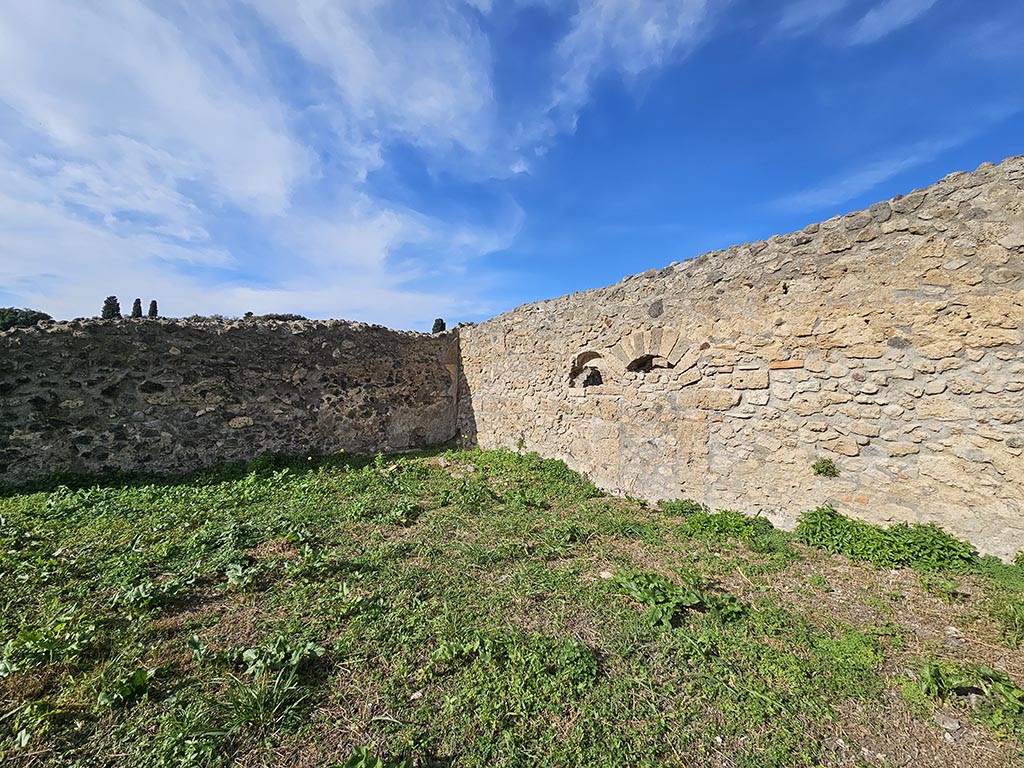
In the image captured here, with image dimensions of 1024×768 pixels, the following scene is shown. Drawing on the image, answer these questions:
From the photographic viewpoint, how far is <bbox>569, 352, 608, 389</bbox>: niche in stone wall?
268 inches

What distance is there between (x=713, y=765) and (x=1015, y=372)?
377cm

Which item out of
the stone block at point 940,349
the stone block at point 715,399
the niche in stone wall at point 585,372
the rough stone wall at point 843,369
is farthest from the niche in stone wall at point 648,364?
the stone block at point 940,349

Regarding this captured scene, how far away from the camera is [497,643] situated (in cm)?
263

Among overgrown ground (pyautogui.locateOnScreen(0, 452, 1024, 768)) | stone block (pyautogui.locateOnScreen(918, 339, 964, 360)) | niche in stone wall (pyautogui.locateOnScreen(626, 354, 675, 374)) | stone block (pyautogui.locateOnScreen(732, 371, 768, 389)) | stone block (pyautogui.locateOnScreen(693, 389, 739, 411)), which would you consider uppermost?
niche in stone wall (pyautogui.locateOnScreen(626, 354, 675, 374))

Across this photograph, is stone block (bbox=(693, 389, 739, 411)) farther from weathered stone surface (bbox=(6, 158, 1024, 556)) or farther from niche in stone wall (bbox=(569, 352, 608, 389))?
niche in stone wall (bbox=(569, 352, 608, 389))

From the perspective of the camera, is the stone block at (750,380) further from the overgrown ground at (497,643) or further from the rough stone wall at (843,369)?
the overgrown ground at (497,643)

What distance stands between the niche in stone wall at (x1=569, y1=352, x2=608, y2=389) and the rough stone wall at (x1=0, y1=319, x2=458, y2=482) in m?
3.60

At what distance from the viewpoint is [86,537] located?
13.2 ft

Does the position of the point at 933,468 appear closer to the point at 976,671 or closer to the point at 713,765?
the point at 976,671

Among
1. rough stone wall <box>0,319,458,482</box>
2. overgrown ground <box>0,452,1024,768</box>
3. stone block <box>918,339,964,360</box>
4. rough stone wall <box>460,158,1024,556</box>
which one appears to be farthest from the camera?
rough stone wall <box>0,319,458,482</box>

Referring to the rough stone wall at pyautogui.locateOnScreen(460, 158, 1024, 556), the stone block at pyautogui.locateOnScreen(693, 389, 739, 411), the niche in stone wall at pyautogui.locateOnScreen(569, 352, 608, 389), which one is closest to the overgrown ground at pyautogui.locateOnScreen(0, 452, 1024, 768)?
the rough stone wall at pyautogui.locateOnScreen(460, 158, 1024, 556)

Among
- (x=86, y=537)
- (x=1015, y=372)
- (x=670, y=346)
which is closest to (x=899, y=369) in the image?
(x=1015, y=372)

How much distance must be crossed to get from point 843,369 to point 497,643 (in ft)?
13.2

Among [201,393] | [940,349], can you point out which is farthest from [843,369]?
[201,393]
